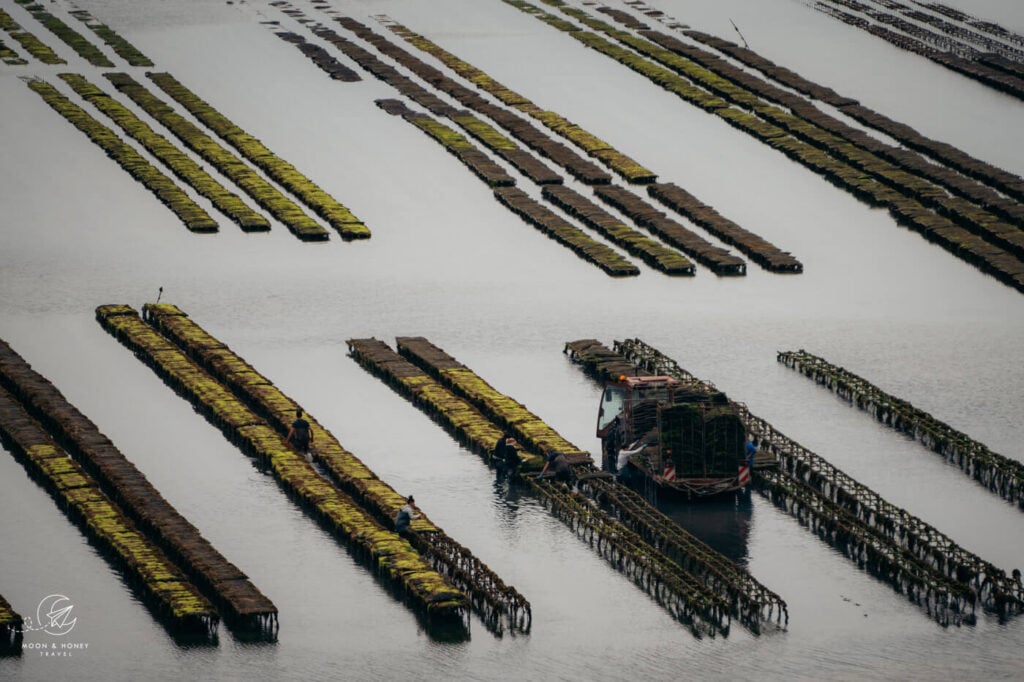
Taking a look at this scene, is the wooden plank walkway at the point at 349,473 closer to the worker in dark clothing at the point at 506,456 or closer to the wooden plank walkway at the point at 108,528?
the worker in dark clothing at the point at 506,456

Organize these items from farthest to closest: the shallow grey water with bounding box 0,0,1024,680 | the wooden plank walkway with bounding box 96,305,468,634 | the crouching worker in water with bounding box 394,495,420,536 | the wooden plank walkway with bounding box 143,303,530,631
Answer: the crouching worker in water with bounding box 394,495,420,536
the wooden plank walkway with bounding box 96,305,468,634
the wooden plank walkway with bounding box 143,303,530,631
the shallow grey water with bounding box 0,0,1024,680

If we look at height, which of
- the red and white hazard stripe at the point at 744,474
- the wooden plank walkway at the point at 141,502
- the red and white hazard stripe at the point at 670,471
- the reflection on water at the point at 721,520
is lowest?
the wooden plank walkway at the point at 141,502

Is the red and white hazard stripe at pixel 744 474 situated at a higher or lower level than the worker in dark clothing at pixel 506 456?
higher

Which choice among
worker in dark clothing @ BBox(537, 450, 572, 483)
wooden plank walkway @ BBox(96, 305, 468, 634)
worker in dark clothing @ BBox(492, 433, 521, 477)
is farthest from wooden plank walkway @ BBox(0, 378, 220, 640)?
worker in dark clothing @ BBox(537, 450, 572, 483)

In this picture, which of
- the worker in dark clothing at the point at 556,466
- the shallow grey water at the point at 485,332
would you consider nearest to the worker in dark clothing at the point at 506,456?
the shallow grey water at the point at 485,332

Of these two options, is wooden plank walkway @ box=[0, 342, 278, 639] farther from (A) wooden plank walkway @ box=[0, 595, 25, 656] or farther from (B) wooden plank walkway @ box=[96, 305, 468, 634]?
(A) wooden plank walkway @ box=[0, 595, 25, 656]

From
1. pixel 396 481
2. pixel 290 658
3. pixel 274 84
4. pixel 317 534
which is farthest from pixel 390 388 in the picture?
pixel 274 84

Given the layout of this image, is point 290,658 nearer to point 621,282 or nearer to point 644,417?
point 644,417
